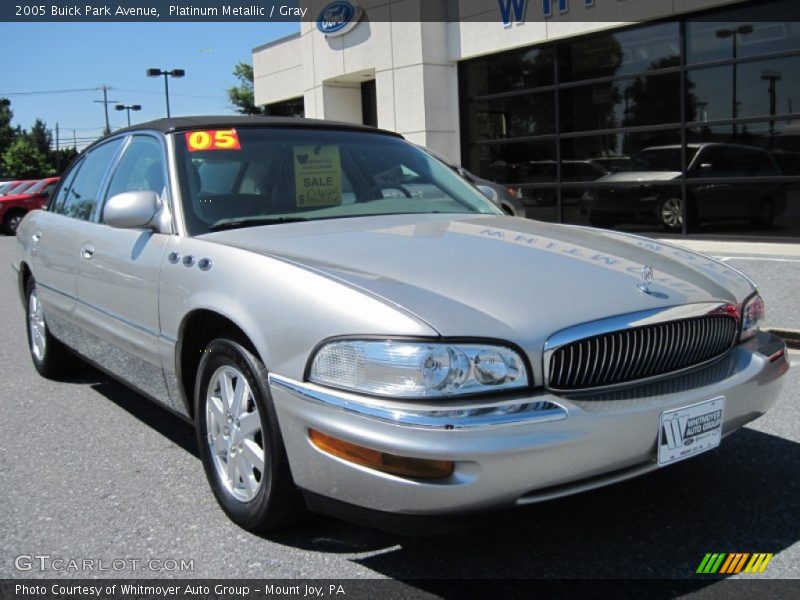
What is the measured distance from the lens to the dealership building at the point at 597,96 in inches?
484

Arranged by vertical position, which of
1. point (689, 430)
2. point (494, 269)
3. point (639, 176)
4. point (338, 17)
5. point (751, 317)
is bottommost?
point (689, 430)

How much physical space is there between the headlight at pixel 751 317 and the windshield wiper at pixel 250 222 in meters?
1.87

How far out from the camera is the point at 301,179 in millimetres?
3814

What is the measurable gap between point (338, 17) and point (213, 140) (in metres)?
15.8

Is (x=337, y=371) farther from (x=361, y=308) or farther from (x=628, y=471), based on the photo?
(x=628, y=471)

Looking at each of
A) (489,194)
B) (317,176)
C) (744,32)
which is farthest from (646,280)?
(744,32)

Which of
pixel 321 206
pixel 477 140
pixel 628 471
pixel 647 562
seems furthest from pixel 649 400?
pixel 477 140

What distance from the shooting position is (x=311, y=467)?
2545 millimetres

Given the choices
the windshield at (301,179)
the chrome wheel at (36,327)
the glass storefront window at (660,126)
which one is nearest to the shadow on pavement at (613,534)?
the windshield at (301,179)

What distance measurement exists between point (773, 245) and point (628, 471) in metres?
10.6

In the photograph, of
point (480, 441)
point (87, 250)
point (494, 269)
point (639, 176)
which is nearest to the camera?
point (480, 441)

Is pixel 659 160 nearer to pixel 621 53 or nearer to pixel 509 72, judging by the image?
pixel 621 53

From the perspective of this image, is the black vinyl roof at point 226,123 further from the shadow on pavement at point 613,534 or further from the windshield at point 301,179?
the shadow on pavement at point 613,534

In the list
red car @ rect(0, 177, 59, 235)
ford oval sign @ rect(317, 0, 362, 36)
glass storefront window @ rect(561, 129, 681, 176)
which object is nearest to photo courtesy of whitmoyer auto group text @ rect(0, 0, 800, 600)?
glass storefront window @ rect(561, 129, 681, 176)
